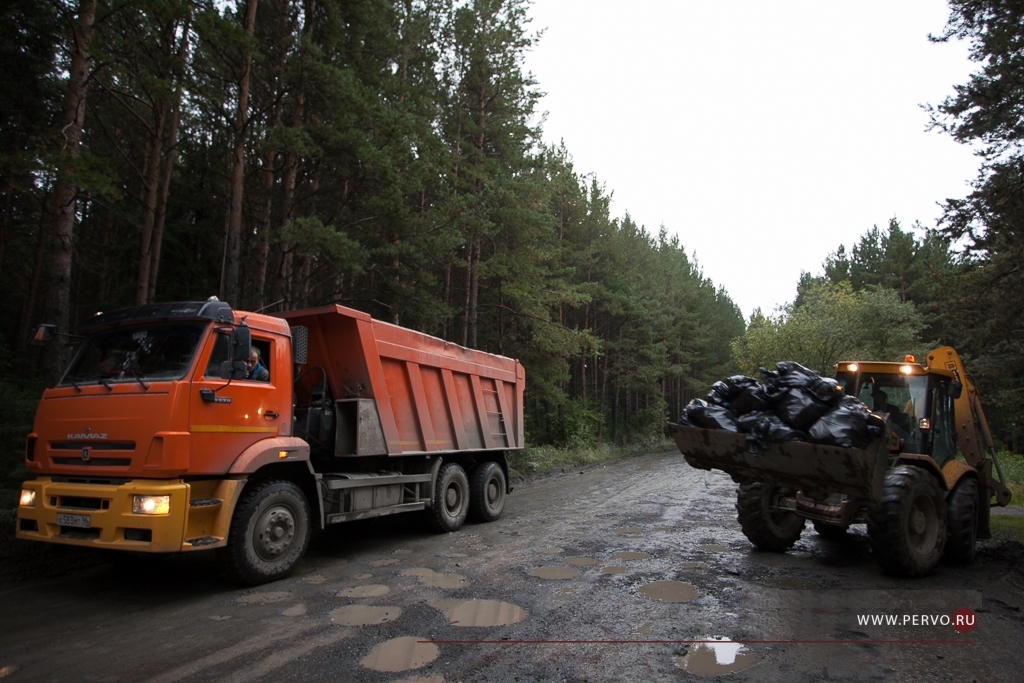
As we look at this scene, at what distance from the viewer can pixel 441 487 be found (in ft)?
28.6

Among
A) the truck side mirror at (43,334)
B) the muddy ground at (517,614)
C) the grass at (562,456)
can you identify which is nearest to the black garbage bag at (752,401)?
the muddy ground at (517,614)

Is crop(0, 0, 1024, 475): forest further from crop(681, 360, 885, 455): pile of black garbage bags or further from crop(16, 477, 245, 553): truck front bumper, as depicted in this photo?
crop(681, 360, 885, 455): pile of black garbage bags

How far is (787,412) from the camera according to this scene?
234 inches

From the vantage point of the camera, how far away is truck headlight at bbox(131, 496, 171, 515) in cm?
503

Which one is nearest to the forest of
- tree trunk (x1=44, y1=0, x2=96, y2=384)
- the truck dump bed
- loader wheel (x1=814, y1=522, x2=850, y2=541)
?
tree trunk (x1=44, y1=0, x2=96, y2=384)

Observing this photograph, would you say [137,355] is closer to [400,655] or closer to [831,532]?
[400,655]

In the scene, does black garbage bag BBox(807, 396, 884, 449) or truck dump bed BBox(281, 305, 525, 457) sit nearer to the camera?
black garbage bag BBox(807, 396, 884, 449)

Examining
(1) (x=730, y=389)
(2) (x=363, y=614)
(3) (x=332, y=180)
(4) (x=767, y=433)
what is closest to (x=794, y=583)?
(4) (x=767, y=433)

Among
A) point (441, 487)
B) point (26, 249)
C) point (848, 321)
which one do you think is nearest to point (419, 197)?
point (441, 487)

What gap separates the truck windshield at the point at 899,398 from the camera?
696 cm

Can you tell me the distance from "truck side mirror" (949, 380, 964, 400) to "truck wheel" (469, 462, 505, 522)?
650 cm

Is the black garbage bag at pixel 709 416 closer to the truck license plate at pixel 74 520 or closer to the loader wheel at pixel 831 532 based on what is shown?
the loader wheel at pixel 831 532

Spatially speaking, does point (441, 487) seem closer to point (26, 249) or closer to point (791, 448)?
point (791, 448)

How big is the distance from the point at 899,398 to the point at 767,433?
103 inches
